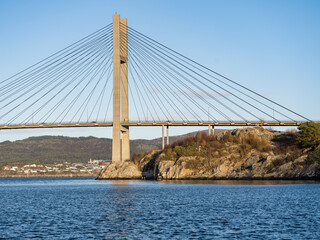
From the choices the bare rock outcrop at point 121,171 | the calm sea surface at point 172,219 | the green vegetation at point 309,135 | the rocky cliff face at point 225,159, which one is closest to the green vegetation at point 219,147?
the rocky cliff face at point 225,159

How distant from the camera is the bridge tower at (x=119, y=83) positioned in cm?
10850

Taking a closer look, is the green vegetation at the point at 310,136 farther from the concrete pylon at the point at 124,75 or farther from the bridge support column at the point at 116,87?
the bridge support column at the point at 116,87

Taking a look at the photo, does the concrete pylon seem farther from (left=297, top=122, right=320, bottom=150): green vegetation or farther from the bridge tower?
(left=297, top=122, right=320, bottom=150): green vegetation

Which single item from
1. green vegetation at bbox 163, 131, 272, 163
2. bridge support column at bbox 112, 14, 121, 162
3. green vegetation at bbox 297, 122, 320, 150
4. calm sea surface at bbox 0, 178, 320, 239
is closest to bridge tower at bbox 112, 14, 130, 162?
bridge support column at bbox 112, 14, 121, 162

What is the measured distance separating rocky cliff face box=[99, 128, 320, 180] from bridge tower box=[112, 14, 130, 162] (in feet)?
26.9

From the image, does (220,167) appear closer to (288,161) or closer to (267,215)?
(288,161)

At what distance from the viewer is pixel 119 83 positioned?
10869 centimetres

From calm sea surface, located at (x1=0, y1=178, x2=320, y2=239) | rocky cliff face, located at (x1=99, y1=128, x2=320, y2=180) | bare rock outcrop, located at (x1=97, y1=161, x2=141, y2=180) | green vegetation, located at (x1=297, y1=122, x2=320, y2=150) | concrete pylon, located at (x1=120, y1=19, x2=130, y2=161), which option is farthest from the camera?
bare rock outcrop, located at (x1=97, y1=161, x2=141, y2=180)

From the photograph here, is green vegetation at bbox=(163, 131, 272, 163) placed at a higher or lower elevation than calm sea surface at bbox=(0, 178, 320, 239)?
higher

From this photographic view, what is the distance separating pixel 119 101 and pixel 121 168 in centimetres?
1801

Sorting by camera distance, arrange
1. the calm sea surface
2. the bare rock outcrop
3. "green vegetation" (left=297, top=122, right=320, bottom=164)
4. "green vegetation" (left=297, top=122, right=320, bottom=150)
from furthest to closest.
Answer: the bare rock outcrop < "green vegetation" (left=297, top=122, right=320, bottom=150) < "green vegetation" (left=297, top=122, right=320, bottom=164) < the calm sea surface

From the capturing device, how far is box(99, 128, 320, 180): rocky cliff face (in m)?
98.8

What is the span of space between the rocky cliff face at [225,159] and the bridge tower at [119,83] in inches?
322

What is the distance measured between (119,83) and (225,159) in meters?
29.8
